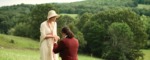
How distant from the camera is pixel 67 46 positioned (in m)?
11.2

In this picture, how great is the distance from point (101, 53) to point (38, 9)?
16799mm

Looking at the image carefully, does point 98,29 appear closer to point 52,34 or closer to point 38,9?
point 38,9

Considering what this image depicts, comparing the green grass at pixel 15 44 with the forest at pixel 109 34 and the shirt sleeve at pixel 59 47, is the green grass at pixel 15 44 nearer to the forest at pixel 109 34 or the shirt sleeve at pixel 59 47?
the forest at pixel 109 34

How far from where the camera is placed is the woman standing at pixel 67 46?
36.6ft

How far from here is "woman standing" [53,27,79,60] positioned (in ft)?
36.6

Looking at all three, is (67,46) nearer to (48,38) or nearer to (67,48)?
(67,48)

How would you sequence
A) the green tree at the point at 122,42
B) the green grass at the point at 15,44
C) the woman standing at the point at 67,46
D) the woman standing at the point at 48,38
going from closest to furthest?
the woman standing at the point at 67,46 < the woman standing at the point at 48,38 < the green grass at the point at 15,44 < the green tree at the point at 122,42

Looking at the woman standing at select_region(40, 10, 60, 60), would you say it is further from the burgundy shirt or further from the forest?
the forest

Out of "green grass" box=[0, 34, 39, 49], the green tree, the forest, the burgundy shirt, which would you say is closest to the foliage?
the forest

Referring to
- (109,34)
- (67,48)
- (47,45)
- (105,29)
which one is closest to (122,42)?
(109,34)

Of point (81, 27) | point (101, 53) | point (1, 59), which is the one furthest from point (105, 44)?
point (1, 59)

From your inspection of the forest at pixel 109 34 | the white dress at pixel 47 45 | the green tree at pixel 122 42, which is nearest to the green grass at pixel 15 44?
the forest at pixel 109 34

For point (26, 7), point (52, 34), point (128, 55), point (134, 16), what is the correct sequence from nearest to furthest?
1. point (52, 34)
2. point (128, 55)
3. point (134, 16)
4. point (26, 7)

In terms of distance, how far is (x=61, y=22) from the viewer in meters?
86.9
